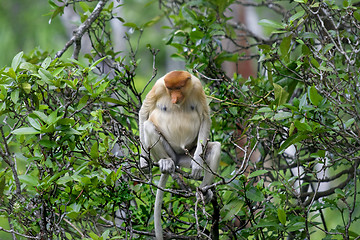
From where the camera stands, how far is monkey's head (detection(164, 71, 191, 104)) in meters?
2.78

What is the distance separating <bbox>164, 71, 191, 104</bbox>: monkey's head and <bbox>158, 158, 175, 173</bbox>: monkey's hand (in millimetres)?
331

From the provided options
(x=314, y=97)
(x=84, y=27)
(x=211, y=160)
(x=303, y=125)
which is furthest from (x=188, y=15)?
(x=303, y=125)

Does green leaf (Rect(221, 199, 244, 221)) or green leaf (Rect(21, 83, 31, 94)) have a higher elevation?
green leaf (Rect(21, 83, 31, 94))

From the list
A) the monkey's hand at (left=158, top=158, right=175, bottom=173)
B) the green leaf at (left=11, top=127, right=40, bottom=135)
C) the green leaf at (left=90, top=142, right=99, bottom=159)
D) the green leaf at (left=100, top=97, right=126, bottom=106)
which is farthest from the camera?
the green leaf at (left=100, top=97, right=126, bottom=106)

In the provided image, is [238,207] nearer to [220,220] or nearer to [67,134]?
[220,220]

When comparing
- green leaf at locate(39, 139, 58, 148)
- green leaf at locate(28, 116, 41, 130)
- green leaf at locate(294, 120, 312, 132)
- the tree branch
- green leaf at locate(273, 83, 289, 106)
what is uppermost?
the tree branch

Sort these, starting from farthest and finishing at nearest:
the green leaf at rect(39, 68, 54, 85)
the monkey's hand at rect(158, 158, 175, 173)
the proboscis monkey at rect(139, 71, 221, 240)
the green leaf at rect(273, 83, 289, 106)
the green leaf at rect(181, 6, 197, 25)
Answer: the green leaf at rect(181, 6, 197, 25), the proboscis monkey at rect(139, 71, 221, 240), the monkey's hand at rect(158, 158, 175, 173), the green leaf at rect(273, 83, 289, 106), the green leaf at rect(39, 68, 54, 85)

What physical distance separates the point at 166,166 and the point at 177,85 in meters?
0.45

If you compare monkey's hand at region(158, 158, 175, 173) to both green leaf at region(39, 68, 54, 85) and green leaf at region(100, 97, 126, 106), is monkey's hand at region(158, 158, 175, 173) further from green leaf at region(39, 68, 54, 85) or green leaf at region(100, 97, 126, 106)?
green leaf at region(39, 68, 54, 85)

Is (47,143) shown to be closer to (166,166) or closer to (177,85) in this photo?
(166,166)

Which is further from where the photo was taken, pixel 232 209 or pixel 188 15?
pixel 188 15

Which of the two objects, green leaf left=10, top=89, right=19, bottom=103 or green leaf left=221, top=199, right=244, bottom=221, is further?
green leaf left=221, top=199, right=244, bottom=221

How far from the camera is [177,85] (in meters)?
2.79

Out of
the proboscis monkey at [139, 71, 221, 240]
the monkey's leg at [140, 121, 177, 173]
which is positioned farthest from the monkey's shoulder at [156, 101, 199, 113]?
the monkey's leg at [140, 121, 177, 173]
